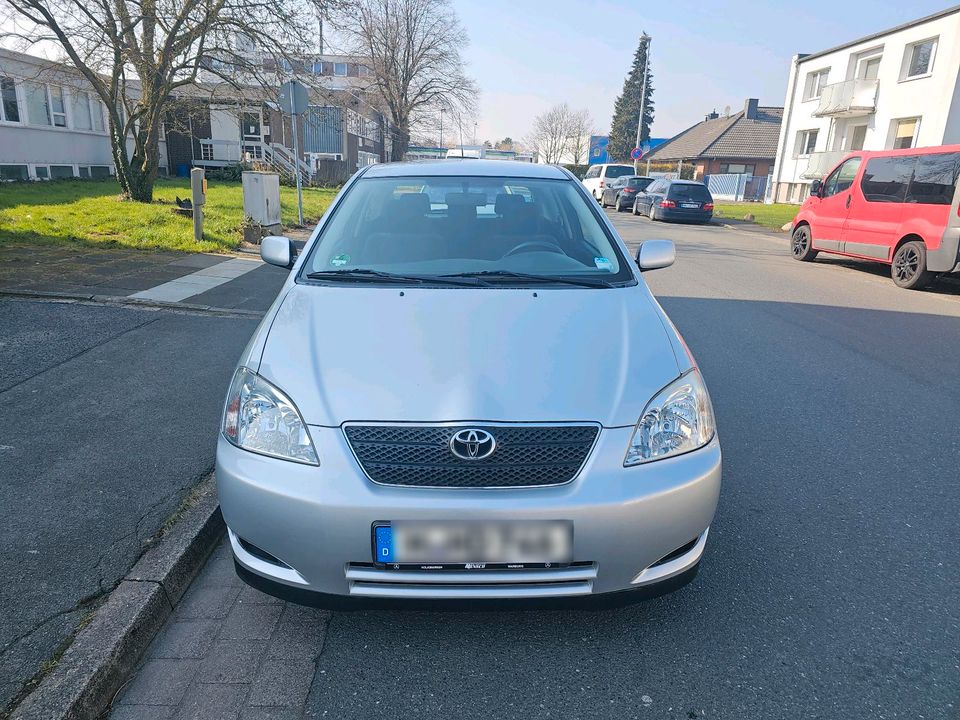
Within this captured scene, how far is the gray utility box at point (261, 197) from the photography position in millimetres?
11789

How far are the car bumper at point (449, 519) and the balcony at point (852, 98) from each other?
3231 cm

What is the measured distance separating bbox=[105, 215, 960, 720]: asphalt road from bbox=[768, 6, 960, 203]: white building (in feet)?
85.7

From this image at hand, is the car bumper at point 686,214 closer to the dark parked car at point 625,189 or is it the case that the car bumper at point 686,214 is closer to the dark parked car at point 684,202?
the dark parked car at point 684,202

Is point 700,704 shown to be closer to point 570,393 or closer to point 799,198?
point 570,393

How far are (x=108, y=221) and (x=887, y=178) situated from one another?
13385 millimetres

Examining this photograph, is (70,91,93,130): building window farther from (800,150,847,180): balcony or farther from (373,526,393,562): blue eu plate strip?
(800,150,847,180): balcony

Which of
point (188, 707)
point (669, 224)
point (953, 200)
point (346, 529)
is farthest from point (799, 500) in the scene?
point (669, 224)

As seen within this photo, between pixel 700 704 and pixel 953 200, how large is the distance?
9.99 m

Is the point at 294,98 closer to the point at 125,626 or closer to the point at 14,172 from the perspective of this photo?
the point at 125,626

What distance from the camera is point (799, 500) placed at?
355 centimetres

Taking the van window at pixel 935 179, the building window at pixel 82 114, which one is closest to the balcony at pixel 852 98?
the van window at pixel 935 179

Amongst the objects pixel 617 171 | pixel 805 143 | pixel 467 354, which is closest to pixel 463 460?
pixel 467 354

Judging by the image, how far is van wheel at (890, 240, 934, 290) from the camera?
389 inches

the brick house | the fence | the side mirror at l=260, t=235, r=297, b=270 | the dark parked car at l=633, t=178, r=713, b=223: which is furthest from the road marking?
the brick house
